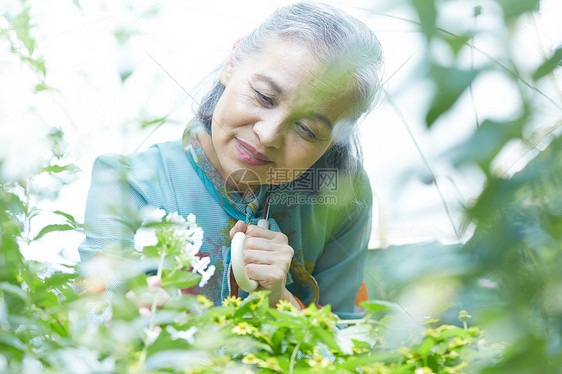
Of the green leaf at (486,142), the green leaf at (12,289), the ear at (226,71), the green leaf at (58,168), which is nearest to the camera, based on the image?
the green leaf at (486,142)

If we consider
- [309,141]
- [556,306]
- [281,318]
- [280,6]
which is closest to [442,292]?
[556,306]

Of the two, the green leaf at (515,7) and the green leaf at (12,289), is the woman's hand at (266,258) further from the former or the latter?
the green leaf at (515,7)

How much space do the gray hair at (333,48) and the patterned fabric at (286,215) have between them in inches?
1.5

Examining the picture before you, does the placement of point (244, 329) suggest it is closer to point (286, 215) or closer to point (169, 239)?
point (169, 239)

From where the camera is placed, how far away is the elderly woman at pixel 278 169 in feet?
1.69

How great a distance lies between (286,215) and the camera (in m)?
0.77

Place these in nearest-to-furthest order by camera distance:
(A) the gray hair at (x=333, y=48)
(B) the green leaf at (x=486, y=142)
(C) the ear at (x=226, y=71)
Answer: (B) the green leaf at (x=486, y=142), (A) the gray hair at (x=333, y=48), (C) the ear at (x=226, y=71)

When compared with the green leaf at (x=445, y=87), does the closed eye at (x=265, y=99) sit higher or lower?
lower

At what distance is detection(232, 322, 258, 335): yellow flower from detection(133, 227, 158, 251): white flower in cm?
8

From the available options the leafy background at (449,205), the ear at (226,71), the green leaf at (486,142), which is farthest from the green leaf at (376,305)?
the ear at (226,71)

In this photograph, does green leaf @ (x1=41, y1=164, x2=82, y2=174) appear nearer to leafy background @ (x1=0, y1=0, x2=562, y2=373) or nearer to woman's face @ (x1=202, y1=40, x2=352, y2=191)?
leafy background @ (x1=0, y1=0, x2=562, y2=373)

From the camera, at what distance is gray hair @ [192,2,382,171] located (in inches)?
19.0

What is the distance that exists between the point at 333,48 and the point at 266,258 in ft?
0.90

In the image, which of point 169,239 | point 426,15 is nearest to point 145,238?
point 169,239
